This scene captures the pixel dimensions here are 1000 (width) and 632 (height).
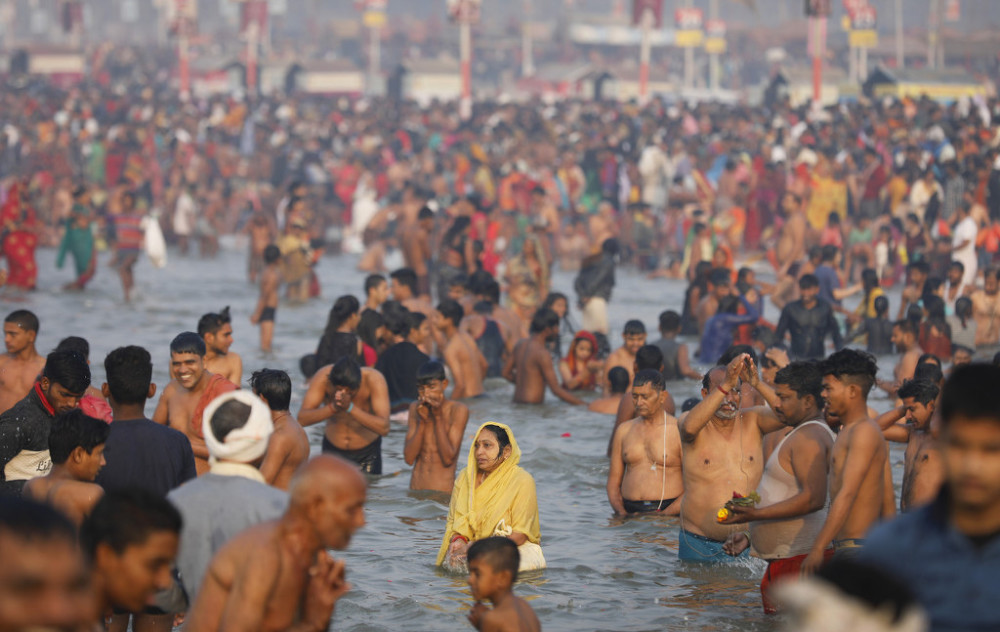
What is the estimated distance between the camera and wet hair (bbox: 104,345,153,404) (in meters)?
5.41

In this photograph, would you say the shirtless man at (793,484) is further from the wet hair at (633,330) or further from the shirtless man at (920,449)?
the wet hair at (633,330)

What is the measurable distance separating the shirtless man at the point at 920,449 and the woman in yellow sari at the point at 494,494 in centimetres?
175

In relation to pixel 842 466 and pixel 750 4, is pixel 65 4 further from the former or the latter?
pixel 842 466

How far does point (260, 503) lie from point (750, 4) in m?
31.0

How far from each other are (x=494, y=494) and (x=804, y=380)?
167 cm

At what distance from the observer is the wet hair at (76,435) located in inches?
189

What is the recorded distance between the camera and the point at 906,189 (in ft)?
62.8

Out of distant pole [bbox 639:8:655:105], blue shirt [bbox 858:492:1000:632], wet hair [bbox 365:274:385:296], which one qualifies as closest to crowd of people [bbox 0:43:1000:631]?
blue shirt [bbox 858:492:1000:632]

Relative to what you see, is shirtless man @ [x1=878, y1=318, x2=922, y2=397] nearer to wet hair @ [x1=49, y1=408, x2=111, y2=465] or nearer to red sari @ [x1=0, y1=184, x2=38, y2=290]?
wet hair @ [x1=49, y1=408, x2=111, y2=465]

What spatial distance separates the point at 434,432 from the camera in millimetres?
8047

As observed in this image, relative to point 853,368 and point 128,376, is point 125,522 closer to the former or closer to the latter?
point 128,376

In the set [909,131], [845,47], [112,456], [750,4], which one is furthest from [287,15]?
[112,456]

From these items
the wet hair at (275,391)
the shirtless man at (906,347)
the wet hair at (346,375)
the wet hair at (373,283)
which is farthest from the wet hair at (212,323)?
the shirtless man at (906,347)

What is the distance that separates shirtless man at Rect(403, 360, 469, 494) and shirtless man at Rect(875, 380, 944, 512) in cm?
255
